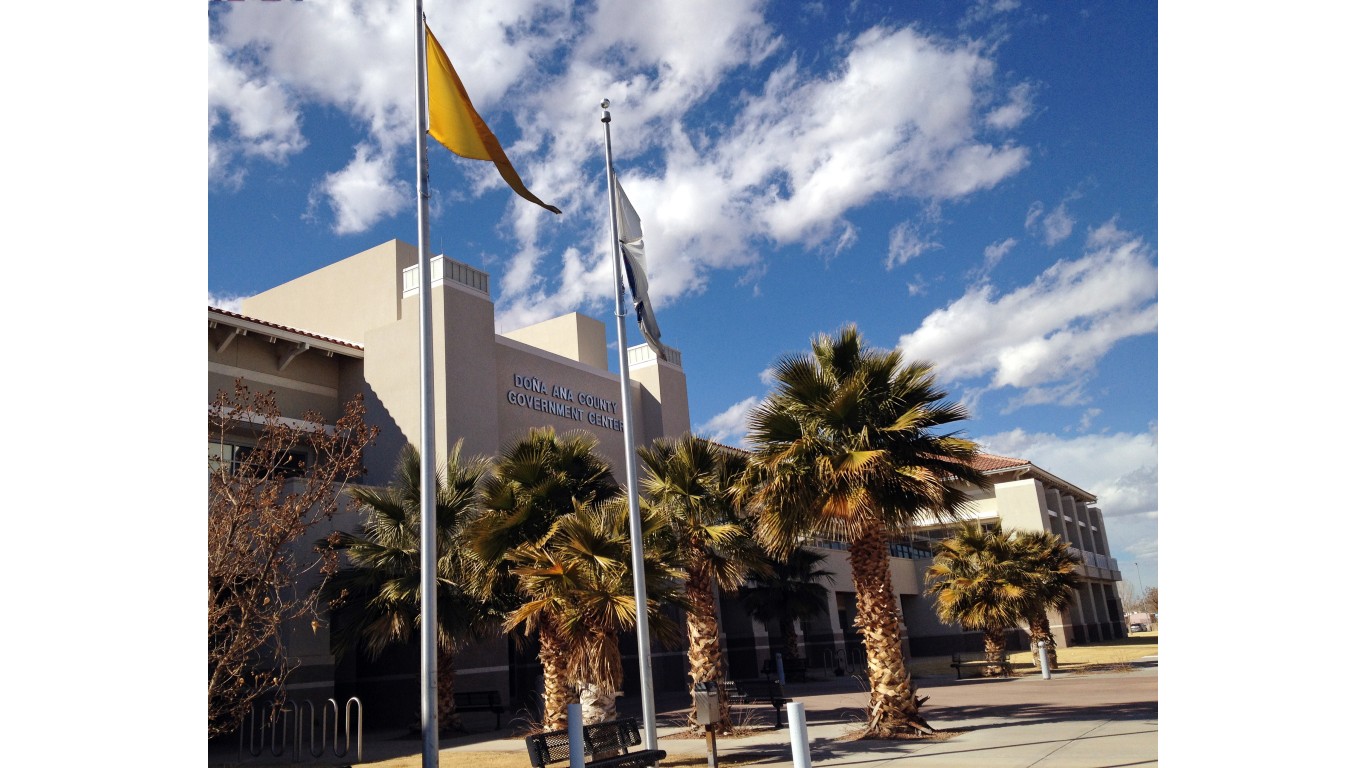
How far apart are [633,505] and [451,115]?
18.7 ft

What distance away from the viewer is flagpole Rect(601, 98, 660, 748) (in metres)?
12.6

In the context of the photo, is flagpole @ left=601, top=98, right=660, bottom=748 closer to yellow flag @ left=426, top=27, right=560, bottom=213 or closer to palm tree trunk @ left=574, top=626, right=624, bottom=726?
palm tree trunk @ left=574, top=626, right=624, bottom=726

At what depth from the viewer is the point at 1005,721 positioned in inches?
652

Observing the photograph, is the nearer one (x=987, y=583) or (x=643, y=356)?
(x=987, y=583)

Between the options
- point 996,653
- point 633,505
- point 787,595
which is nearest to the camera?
point 633,505

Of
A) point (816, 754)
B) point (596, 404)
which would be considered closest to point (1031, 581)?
point (596, 404)

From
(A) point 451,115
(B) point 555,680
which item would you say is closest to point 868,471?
(B) point 555,680

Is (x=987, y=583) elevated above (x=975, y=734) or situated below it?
above

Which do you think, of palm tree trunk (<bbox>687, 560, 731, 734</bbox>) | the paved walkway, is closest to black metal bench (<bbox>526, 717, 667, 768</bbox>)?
the paved walkway

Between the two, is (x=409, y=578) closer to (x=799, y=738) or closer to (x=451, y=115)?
(x=451, y=115)

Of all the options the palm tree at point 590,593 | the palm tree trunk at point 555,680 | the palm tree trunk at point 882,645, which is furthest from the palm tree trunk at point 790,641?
the palm tree trunk at point 555,680

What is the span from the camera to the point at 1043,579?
105 feet

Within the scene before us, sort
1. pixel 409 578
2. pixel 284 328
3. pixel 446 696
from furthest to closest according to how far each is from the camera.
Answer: pixel 284 328 < pixel 446 696 < pixel 409 578
